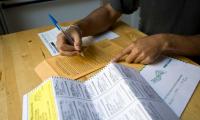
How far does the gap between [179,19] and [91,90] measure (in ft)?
1.98

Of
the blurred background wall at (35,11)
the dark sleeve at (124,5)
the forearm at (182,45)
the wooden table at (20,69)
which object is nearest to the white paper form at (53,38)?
the wooden table at (20,69)

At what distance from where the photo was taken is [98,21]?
3.52 feet

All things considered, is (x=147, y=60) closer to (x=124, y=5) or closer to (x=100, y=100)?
(x=100, y=100)

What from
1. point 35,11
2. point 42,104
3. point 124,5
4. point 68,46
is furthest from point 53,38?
point 35,11

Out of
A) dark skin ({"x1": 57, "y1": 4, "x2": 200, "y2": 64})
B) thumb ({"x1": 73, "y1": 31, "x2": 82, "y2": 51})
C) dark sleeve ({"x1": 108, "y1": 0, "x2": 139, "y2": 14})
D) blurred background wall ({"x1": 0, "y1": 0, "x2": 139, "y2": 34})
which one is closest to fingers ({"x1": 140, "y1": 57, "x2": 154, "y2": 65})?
dark skin ({"x1": 57, "y1": 4, "x2": 200, "y2": 64})

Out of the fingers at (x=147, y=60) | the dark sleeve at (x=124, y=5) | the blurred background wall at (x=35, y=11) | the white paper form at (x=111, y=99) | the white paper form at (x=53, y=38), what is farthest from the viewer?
the blurred background wall at (x=35, y=11)

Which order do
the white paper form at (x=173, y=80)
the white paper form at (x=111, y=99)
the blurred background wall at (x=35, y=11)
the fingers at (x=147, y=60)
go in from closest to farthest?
the white paper form at (x=111, y=99), the white paper form at (x=173, y=80), the fingers at (x=147, y=60), the blurred background wall at (x=35, y=11)

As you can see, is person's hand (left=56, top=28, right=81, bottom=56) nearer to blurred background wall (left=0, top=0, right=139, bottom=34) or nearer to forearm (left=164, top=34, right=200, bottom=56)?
forearm (left=164, top=34, right=200, bottom=56)

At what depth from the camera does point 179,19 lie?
1023 mm

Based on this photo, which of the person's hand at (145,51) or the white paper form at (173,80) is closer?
the white paper form at (173,80)

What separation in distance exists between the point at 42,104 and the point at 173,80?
1.23 feet

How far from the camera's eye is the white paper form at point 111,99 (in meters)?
0.50

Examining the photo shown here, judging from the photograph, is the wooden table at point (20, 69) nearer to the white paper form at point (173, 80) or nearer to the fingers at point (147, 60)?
the white paper form at point (173, 80)

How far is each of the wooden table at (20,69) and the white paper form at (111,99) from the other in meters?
0.11
